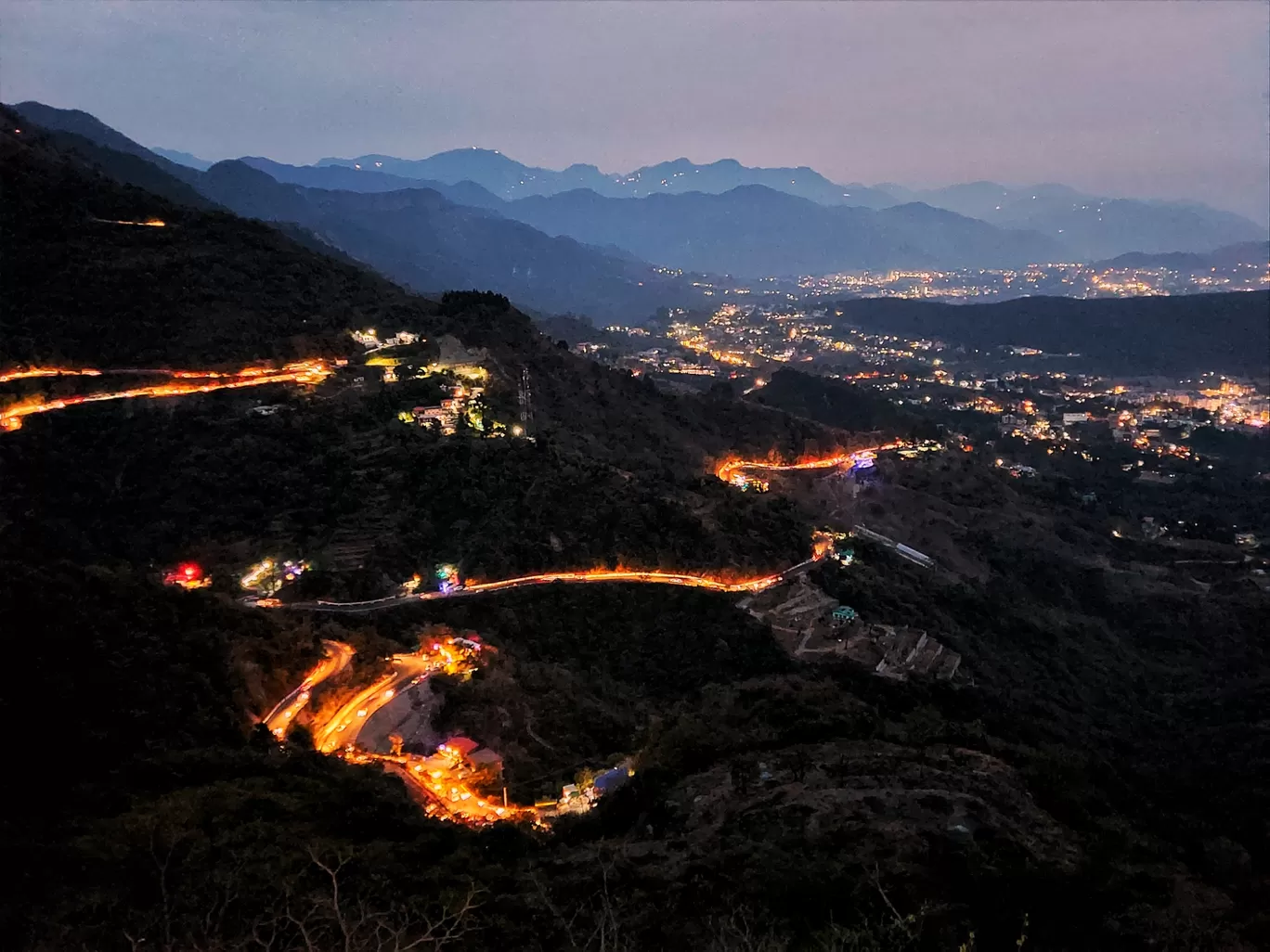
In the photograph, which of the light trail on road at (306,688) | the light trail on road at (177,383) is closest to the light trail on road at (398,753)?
the light trail on road at (306,688)

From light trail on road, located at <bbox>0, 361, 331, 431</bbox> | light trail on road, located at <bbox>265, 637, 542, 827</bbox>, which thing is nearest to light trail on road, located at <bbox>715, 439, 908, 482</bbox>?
light trail on road, located at <bbox>0, 361, 331, 431</bbox>

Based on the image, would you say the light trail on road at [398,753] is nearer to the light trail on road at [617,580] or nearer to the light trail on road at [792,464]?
the light trail on road at [617,580]

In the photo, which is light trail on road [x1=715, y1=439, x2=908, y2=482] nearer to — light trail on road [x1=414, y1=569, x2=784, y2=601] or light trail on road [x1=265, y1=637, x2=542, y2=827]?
light trail on road [x1=414, y1=569, x2=784, y2=601]

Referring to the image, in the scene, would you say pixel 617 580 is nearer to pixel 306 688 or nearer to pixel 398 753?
pixel 398 753

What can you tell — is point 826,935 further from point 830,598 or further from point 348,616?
point 830,598

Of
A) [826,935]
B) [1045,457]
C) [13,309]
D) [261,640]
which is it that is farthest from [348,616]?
[1045,457]

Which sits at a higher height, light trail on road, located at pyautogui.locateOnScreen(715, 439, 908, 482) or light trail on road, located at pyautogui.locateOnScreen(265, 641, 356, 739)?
light trail on road, located at pyautogui.locateOnScreen(715, 439, 908, 482)

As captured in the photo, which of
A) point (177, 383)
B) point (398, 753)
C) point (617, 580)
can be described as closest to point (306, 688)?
point (398, 753)
